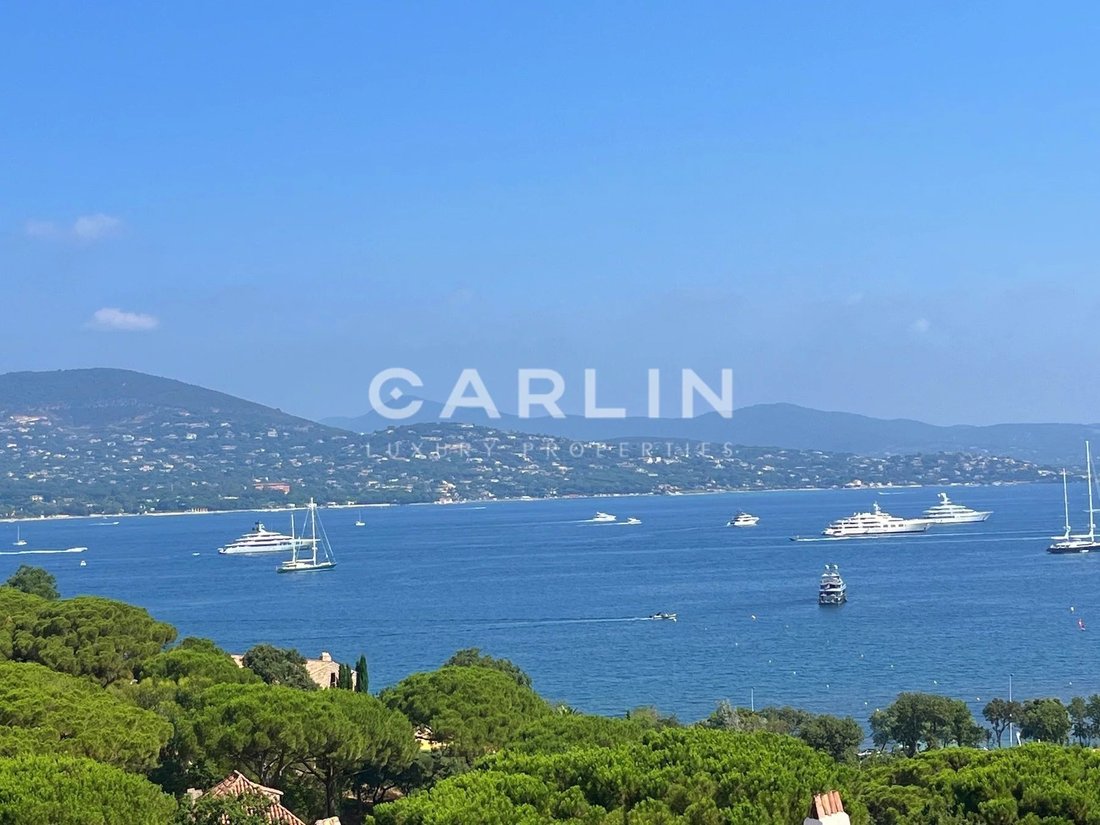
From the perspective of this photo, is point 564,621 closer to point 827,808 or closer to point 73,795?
point 73,795

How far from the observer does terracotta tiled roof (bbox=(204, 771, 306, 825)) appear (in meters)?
12.3

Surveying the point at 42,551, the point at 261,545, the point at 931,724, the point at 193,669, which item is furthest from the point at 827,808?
the point at 42,551

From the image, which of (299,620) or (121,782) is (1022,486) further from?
(121,782)

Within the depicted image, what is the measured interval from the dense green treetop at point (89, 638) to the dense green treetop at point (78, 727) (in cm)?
601

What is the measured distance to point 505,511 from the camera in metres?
132

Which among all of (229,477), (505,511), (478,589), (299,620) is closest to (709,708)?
(299,620)

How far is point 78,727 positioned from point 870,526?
7330 cm

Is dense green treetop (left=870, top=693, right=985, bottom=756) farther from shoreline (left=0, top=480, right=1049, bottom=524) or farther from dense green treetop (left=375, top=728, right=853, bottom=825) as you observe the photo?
shoreline (left=0, top=480, right=1049, bottom=524)

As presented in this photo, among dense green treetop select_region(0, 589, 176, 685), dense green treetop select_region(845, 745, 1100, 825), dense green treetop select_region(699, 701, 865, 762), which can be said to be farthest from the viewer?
dense green treetop select_region(0, 589, 176, 685)

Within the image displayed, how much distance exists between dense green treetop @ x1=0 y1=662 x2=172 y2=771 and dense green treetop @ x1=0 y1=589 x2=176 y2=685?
6009mm

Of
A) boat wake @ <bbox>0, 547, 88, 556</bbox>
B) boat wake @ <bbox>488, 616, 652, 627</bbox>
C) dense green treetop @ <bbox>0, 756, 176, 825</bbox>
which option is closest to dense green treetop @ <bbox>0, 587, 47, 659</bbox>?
dense green treetop @ <bbox>0, 756, 176, 825</bbox>

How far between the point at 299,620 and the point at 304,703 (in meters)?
33.1

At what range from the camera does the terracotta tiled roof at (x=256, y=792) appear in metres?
12.3

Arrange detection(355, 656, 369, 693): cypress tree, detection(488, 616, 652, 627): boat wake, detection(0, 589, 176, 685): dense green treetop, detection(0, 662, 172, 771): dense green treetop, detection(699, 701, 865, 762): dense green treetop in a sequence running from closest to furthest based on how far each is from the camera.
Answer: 1. detection(0, 662, 172, 771): dense green treetop
2. detection(699, 701, 865, 762): dense green treetop
3. detection(0, 589, 176, 685): dense green treetop
4. detection(355, 656, 369, 693): cypress tree
5. detection(488, 616, 652, 627): boat wake
